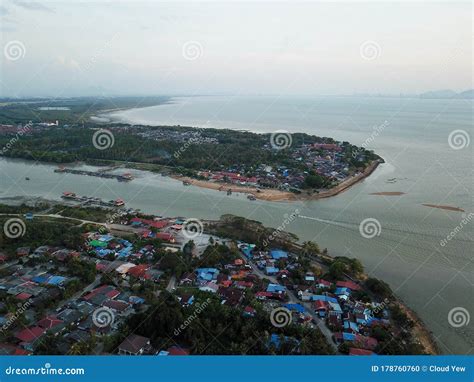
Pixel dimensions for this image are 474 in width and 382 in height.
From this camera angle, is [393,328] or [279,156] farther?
[279,156]

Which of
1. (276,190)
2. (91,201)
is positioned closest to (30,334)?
(91,201)

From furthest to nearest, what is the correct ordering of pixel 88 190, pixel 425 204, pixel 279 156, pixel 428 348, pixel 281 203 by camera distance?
pixel 279 156, pixel 88 190, pixel 281 203, pixel 425 204, pixel 428 348

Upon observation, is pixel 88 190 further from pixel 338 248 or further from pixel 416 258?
pixel 416 258

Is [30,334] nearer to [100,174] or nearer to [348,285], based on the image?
[348,285]

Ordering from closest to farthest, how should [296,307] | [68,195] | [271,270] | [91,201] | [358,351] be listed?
1. [358,351]
2. [296,307]
3. [271,270]
4. [91,201]
5. [68,195]

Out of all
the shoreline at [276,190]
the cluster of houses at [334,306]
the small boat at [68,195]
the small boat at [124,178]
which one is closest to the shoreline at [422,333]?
the cluster of houses at [334,306]

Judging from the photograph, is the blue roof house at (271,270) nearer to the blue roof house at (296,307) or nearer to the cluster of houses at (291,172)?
the blue roof house at (296,307)

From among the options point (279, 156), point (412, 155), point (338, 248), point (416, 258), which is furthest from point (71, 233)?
point (412, 155)
